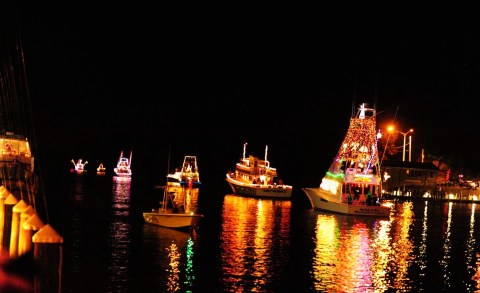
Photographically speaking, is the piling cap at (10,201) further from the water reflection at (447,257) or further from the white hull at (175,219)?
the white hull at (175,219)

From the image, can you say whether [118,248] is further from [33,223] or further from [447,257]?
[33,223]

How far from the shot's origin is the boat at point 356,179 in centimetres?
6112

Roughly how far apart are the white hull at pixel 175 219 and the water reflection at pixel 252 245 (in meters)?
2.08

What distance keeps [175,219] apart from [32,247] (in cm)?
2809

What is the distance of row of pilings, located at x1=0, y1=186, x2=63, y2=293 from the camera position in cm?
1132

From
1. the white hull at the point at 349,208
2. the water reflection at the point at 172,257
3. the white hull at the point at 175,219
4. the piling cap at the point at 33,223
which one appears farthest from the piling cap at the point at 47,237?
the white hull at the point at 349,208

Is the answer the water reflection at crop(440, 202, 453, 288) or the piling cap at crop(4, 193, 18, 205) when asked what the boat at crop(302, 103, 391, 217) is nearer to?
the water reflection at crop(440, 202, 453, 288)

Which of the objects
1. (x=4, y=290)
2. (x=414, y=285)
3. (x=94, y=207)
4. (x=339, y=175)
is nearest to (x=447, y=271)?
(x=414, y=285)

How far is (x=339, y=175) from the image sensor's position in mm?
63500

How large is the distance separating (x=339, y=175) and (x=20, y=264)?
169ft

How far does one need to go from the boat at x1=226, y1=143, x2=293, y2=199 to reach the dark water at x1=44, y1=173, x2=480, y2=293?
86.9 ft

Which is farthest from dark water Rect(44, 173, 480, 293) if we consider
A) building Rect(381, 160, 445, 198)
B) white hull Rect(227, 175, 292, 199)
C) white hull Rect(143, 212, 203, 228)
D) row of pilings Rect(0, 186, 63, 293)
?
building Rect(381, 160, 445, 198)

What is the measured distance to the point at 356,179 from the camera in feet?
202

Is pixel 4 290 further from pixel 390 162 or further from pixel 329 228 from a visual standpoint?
pixel 390 162
